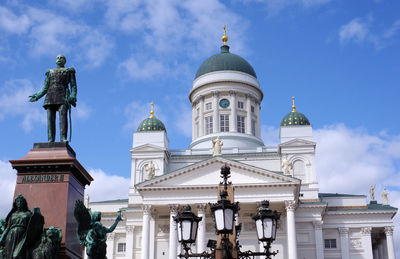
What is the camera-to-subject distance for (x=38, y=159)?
28.1ft

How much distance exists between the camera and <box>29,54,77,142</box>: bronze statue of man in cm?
926

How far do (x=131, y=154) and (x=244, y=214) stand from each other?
14194 millimetres

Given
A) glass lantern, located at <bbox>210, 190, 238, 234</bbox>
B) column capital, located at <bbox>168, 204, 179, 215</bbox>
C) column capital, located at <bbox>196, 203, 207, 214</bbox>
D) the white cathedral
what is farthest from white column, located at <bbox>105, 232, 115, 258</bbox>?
glass lantern, located at <bbox>210, 190, 238, 234</bbox>

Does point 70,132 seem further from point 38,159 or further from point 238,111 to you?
point 238,111

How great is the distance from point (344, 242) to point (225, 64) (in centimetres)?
2567

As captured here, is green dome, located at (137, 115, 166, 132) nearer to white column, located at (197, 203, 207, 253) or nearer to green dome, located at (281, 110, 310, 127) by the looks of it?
green dome, located at (281, 110, 310, 127)

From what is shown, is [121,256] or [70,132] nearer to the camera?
[70,132]

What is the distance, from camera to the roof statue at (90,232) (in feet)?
27.7

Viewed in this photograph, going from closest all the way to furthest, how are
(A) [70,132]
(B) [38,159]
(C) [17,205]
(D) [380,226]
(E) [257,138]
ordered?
1. (C) [17,205]
2. (B) [38,159]
3. (A) [70,132]
4. (D) [380,226]
5. (E) [257,138]

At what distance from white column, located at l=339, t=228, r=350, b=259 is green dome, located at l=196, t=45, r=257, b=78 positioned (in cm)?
2332

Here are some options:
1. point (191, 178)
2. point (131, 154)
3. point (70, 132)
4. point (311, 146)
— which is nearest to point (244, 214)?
point (191, 178)

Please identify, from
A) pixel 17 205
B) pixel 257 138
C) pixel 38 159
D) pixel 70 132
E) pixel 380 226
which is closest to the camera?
pixel 17 205

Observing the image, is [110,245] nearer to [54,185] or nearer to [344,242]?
[344,242]

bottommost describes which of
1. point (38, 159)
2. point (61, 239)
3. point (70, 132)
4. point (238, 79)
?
point (61, 239)
